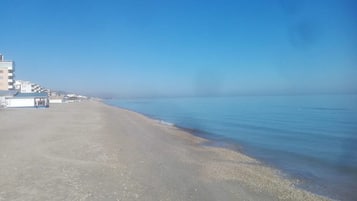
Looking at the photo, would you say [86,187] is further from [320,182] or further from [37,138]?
[37,138]

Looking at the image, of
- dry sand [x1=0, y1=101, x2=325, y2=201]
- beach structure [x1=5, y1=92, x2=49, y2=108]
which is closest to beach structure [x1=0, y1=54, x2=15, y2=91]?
beach structure [x1=5, y1=92, x2=49, y2=108]

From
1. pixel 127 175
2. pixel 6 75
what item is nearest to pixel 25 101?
pixel 6 75

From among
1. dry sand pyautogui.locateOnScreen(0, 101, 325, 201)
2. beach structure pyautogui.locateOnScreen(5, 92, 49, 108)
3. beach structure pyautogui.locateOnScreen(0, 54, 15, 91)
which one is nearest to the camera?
dry sand pyautogui.locateOnScreen(0, 101, 325, 201)

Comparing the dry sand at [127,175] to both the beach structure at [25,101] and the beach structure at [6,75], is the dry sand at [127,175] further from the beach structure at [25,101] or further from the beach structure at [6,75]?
the beach structure at [6,75]

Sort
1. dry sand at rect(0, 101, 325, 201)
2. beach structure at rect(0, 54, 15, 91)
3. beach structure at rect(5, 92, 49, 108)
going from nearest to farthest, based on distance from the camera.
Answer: dry sand at rect(0, 101, 325, 201), beach structure at rect(5, 92, 49, 108), beach structure at rect(0, 54, 15, 91)

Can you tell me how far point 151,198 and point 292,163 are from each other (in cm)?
1120

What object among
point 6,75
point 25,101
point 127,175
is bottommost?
point 127,175

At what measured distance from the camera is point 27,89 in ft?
394

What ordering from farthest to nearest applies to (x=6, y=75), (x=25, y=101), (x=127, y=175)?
(x=6, y=75) < (x=25, y=101) < (x=127, y=175)

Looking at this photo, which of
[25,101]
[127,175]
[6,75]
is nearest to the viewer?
[127,175]

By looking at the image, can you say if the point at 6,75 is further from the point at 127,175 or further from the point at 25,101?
the point at 127,175

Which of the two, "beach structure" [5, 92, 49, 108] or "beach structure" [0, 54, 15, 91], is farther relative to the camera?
"beach structure" [0, 54, 15, 91]

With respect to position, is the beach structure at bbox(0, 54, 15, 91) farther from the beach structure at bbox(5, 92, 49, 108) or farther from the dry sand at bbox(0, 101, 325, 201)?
A: the dry sand at bbox(0, 101, 325, 201)

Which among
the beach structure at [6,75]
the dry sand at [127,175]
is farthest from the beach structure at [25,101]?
the dry sand at [127,175]
